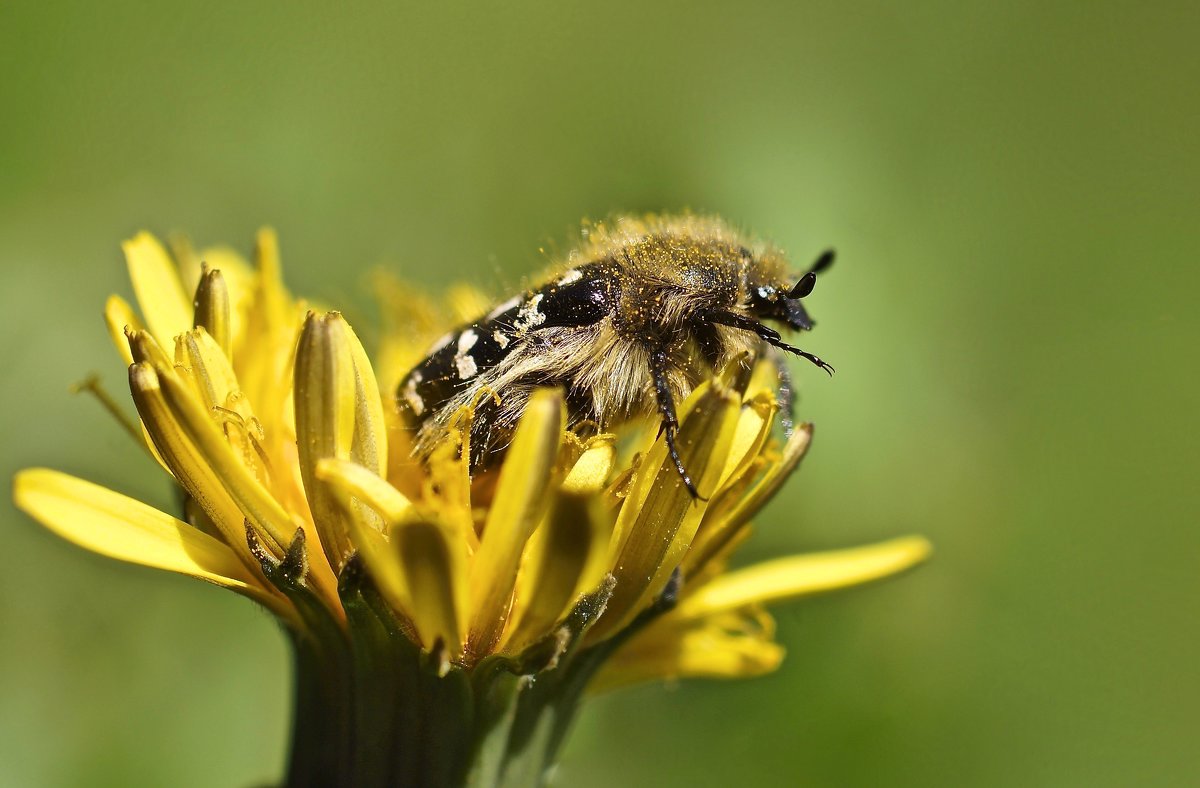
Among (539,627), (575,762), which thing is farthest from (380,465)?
(575,762)

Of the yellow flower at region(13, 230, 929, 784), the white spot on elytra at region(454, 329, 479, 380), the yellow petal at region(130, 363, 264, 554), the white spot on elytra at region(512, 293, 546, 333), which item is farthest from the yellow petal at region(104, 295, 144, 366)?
the white spot on elytra at region(512, 293, 546, 333)

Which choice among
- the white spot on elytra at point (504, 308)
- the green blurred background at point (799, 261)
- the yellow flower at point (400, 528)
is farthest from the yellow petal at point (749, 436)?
the green blurred background at point (799, 261)

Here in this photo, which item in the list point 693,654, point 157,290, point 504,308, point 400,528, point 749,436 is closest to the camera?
point 400,528

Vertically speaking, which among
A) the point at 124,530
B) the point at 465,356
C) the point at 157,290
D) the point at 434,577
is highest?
the point at 157,290

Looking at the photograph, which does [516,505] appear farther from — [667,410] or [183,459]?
[183,459]

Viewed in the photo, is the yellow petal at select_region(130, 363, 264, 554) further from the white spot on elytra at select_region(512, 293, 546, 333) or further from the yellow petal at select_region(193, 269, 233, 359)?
the white spot on elytra at select_region(512, 293, 546, 333)

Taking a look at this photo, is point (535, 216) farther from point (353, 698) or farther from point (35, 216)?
point (353, 698)

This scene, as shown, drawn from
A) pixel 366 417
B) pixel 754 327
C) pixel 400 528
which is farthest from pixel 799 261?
pixel 400 528
